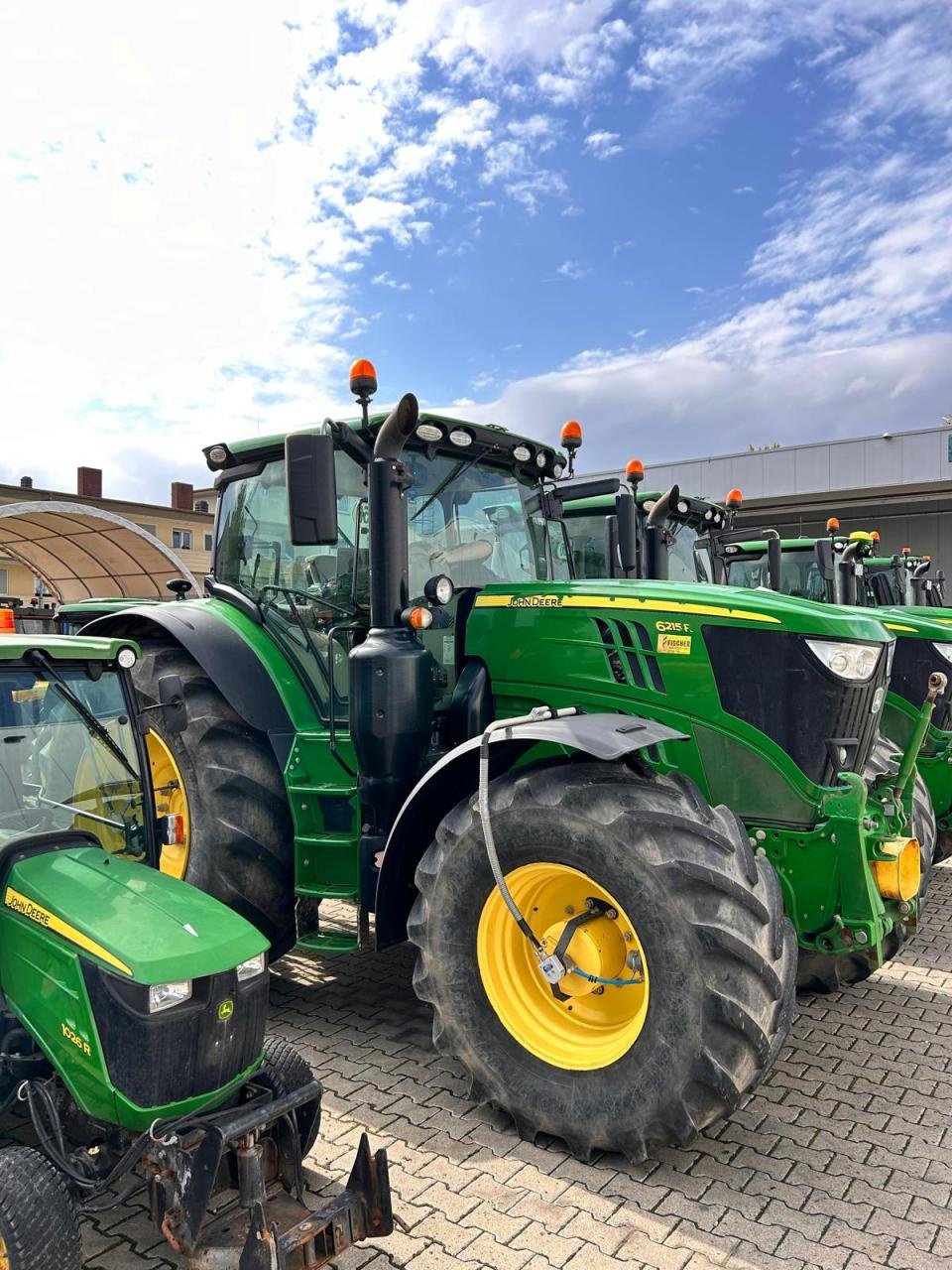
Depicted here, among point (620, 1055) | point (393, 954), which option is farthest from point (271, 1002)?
point (620, 1055)

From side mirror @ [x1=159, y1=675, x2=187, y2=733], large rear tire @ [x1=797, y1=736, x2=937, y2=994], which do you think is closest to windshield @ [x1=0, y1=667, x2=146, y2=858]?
side mirror @ [x1=159, y1=675, x2=187, y2=733]

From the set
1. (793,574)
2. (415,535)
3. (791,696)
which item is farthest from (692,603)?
(793,574)

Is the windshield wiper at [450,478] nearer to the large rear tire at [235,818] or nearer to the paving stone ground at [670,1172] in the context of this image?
the large rear tire at [235,818]

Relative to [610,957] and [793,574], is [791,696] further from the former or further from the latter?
[793,574]

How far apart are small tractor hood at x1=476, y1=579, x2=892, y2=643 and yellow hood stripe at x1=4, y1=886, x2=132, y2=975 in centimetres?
221

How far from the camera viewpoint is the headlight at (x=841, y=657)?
11.7 feet

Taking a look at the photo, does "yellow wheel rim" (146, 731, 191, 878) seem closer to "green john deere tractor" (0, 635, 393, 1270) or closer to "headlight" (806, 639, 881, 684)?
"green john deere tractor" (0, 635, 393, 1270)

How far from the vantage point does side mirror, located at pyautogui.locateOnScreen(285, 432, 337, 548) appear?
11.7ft

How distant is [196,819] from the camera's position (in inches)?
173

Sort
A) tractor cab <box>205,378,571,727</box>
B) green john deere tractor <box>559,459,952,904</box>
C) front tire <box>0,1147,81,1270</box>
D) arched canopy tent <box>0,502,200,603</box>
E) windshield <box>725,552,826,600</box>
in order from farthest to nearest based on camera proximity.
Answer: arched canopy tent <box>0,502,200,603</box>
windshield <box>725,552,826,600</box>
green john deere tractor <box>559,459,952,904</box>
tractor cab <box>205,378,571,727</box>
front tire <box>0,1147,81,1270</box>

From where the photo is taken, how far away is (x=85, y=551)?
645 inches

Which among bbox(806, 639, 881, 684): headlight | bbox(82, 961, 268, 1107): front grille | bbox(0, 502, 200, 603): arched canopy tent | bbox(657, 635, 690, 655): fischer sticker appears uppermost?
bbox(0, 502, 200, 603): arched canopy tent

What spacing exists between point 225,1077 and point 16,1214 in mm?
544

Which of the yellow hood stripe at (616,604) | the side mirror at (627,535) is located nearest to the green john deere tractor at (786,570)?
the side mirror at (627,535)
